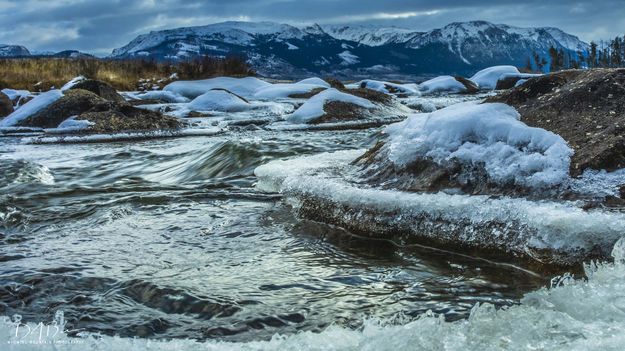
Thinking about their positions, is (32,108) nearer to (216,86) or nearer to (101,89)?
(101,89)

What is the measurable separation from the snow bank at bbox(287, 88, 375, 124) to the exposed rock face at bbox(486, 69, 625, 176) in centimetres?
758

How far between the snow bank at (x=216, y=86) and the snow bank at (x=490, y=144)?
16971 mm

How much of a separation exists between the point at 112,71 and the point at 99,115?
48.6 feet

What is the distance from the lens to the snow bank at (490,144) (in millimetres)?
3637

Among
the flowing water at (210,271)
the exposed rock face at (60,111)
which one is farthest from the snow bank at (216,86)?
the flowing water at (210,271)

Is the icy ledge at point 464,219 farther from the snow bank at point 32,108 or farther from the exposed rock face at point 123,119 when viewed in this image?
the snow bank at point 32,108

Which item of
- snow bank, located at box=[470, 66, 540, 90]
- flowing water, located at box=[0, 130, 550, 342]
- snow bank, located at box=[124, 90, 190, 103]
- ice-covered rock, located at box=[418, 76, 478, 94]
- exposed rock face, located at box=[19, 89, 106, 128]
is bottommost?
flowing water, located at box=[0, 130, 550, 342]

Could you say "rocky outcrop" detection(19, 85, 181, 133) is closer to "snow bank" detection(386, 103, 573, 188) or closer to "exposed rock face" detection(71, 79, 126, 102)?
"exposed rock face" detection(71, 79, 126, 102)

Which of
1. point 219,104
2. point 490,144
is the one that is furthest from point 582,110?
point 219,104

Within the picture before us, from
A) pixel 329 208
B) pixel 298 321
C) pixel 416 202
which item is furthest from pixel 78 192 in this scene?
pixel 298 321

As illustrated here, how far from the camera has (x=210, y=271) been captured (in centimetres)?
333

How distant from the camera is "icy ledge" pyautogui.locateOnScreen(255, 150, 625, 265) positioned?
297cm

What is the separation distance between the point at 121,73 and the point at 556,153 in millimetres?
25157

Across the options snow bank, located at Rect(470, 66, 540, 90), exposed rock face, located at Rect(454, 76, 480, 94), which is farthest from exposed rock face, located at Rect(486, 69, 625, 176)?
snow bank, located at Rect(470, 66, 540, 90)
